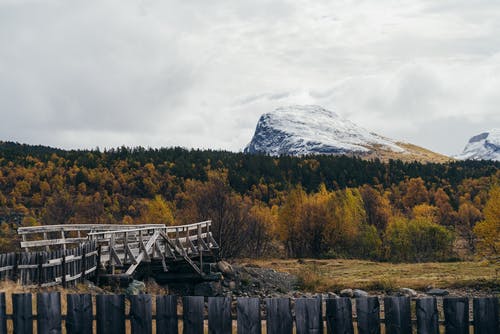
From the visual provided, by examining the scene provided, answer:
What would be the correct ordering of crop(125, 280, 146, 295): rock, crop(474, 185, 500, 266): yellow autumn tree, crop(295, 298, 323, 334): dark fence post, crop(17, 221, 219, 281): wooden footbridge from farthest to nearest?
1. crop(474, 185, 500, 266): yellow autumn tree
2. crop(17, 221, 219, 281): wooden footbridge
3. crop(125, 280, 146, 295): rock
4. crop(295, 298, 323, 334): dark fence post

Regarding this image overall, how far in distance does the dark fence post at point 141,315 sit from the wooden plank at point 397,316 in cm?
382

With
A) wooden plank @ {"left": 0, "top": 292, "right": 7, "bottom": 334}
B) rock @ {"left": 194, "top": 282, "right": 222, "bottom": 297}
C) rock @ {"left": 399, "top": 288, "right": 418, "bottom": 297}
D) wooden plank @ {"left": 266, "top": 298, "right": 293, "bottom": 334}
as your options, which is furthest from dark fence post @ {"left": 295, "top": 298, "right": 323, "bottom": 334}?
rock @ {"left": 399, "top": 288, "right": 418, "bottom": 297}

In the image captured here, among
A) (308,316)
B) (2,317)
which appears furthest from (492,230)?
(2,317)

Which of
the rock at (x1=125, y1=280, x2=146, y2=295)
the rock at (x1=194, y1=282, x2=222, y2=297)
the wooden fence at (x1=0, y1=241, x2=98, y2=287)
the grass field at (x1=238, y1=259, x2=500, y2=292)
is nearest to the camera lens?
the wooden fence at (x1=0, y1=241, x2=98, y2=287)

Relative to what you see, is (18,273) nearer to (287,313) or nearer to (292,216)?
(287,313)

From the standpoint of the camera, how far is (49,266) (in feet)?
65.3

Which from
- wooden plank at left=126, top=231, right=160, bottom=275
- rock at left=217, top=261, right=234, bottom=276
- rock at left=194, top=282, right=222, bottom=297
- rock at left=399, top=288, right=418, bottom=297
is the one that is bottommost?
rock at left=399, top=288, right=418, bottom=297

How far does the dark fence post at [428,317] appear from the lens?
11.0m

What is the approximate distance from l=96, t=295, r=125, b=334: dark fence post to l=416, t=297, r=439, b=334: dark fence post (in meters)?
4.83

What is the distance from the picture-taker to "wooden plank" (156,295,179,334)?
36.3 ft

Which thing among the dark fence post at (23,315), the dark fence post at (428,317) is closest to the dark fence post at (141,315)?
the dark fence post at (23,315)

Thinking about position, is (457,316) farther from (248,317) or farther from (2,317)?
(2,317)

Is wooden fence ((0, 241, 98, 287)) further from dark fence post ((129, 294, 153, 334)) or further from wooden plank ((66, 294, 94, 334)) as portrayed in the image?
dark fence post ((129, 294, 153, 334))

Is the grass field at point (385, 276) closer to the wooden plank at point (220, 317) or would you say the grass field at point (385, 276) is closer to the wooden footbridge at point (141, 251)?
the wooden footbridge at point (141, 251)
